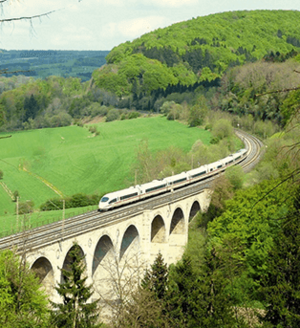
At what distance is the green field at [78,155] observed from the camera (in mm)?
94375

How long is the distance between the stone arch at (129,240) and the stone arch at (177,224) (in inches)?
402

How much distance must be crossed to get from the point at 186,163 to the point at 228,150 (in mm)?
15643

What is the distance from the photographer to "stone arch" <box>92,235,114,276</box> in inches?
2079

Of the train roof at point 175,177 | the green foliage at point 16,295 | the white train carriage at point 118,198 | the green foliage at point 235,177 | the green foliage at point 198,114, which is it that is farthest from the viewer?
the green foliage at point 198,114

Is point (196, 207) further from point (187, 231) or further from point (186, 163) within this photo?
point (186, 163)

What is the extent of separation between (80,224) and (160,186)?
20.3 metres

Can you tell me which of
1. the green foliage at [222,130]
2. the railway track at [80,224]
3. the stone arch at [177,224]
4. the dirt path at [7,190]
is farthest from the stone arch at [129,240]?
the green foliage at [222,130]

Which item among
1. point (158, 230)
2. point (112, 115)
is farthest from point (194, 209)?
point (112, 115)

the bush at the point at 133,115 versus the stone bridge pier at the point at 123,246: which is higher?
the stone bridge pier at the point at 123,246

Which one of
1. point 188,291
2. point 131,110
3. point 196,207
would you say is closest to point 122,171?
point 196,207

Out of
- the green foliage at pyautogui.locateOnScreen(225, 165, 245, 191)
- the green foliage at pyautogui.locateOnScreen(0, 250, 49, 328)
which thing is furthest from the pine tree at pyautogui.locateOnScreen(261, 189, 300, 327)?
the green foliage at pyautogui.locateOnScreen(225, 165, 245, 191)

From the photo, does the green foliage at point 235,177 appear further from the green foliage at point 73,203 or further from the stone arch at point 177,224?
the green foliage at point 73,203

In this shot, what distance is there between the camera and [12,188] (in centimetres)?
9275

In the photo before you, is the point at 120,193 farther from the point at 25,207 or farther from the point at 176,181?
the point at 25,207
